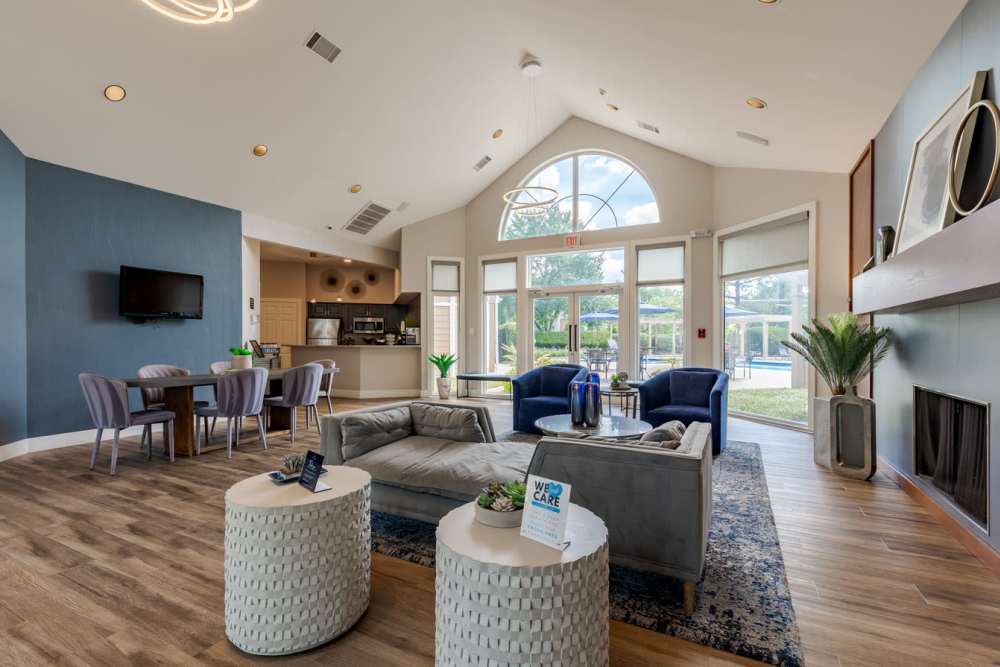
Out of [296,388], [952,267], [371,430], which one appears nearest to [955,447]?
[952,267]

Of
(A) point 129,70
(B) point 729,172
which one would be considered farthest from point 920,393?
(A) point 129,70

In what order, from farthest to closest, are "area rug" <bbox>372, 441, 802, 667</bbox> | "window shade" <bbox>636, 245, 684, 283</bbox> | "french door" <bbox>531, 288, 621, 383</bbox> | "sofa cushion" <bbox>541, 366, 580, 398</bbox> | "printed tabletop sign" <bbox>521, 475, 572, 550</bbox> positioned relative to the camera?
"french door" <bbox>531, 288, 621, 383</bbox>
"window shade" <bbox>636, 245, 684, 283</bbox>
"sofa cushion" <bbox>541, 366, 580, 398</bbox>
"area rug" <bbox>372, 441, 802, 667</bbox>
"printed tabletop sign" <bbox>521, 475, 572, 550</bbox>

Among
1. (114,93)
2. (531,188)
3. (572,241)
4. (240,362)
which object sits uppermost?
(114,93)

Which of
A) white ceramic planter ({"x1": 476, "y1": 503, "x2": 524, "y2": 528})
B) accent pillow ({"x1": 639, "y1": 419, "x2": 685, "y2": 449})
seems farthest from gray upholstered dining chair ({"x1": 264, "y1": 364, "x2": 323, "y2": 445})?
white ceramic planter ({"x1": 476, "y1": 503, "x2": 524, "y2": 528})

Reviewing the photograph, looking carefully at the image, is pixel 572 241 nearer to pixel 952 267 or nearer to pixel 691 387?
pixel 691 387

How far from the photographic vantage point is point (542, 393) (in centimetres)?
606

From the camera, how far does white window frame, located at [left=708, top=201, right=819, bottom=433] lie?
18.9ft

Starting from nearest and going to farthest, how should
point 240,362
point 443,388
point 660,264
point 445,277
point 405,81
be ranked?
point 240,362, point 405,81, point 660,264, point 443,388, point 445,277

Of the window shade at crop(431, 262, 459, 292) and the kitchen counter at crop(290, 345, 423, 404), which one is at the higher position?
the window shade at crop(431, 262, 459, 292)

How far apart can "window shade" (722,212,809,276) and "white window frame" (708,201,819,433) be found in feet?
0.21

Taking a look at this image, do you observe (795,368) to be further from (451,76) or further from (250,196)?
(250,196)

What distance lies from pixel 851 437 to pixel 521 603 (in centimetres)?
406

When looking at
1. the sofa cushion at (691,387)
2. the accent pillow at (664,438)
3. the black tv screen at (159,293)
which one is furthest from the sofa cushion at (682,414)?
the black tv screen at (159,293)

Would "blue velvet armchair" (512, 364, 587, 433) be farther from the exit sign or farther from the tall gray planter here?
the exit sign
